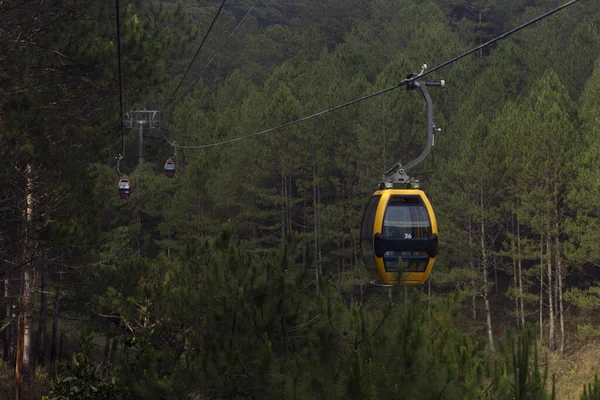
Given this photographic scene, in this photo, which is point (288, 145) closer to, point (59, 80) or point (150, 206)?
point (150, 206)

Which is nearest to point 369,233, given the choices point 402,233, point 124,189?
point 402,233

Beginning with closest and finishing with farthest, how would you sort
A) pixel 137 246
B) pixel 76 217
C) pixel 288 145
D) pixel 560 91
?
pixel 76 217 < pixel 560 91 < pixel 288 145 < pixel 137 246

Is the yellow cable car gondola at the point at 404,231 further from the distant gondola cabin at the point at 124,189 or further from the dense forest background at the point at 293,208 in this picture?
the distant gondola cabin at the point at 124,189

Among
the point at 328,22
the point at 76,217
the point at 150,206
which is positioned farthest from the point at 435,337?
the point at 328,22

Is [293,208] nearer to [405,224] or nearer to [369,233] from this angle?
[369,233]

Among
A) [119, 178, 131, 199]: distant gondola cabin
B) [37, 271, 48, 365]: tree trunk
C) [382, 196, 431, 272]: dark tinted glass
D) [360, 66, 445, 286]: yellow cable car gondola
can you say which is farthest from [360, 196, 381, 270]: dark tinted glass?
[119, 178, 131, 199]: distant gondola cabin

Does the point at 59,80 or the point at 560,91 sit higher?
the point at 560,91

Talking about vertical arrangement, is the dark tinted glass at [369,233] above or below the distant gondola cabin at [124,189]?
below

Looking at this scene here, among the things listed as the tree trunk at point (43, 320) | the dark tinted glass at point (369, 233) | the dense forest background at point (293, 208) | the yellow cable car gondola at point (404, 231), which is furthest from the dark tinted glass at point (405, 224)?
the tree trunk at point (43, 320)
